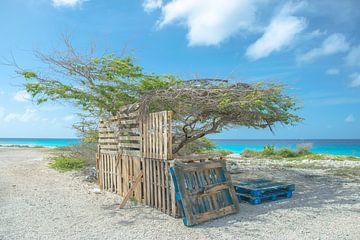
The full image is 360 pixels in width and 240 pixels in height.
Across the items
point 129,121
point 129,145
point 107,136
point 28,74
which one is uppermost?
point 28,74

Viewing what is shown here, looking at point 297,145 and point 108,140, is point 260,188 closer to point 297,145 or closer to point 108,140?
point 108,140

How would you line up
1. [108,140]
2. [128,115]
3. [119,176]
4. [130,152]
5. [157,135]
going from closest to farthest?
1. [157,135]
2. [130,152]
3. [128,115]
4. [119,176]
5. [108,140]

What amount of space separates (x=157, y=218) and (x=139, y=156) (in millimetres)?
1800

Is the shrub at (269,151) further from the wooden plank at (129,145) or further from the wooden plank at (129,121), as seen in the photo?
the wooden plank at (129,121)

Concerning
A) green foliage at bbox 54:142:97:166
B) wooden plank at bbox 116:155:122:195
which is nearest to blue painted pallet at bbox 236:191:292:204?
wooden plank at bbox 116:155:122:195

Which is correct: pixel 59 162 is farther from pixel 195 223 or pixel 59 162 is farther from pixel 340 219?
pixel 340 219

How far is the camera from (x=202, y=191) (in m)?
6.16

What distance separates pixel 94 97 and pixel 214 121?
11.8 feet

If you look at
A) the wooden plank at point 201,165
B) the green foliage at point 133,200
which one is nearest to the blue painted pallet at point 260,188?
the wooden plank at point 201,165

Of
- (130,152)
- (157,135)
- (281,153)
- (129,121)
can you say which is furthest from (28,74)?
(281,153)

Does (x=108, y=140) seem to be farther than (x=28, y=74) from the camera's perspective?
Yes

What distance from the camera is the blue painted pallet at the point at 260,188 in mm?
7238

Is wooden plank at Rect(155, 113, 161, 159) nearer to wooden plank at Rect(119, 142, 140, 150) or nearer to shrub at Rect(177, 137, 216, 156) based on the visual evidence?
wooden plank at Rect(119, 142, 140, 150)

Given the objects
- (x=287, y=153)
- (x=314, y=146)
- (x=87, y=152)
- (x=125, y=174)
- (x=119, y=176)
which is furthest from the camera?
(x=314, y=146)
